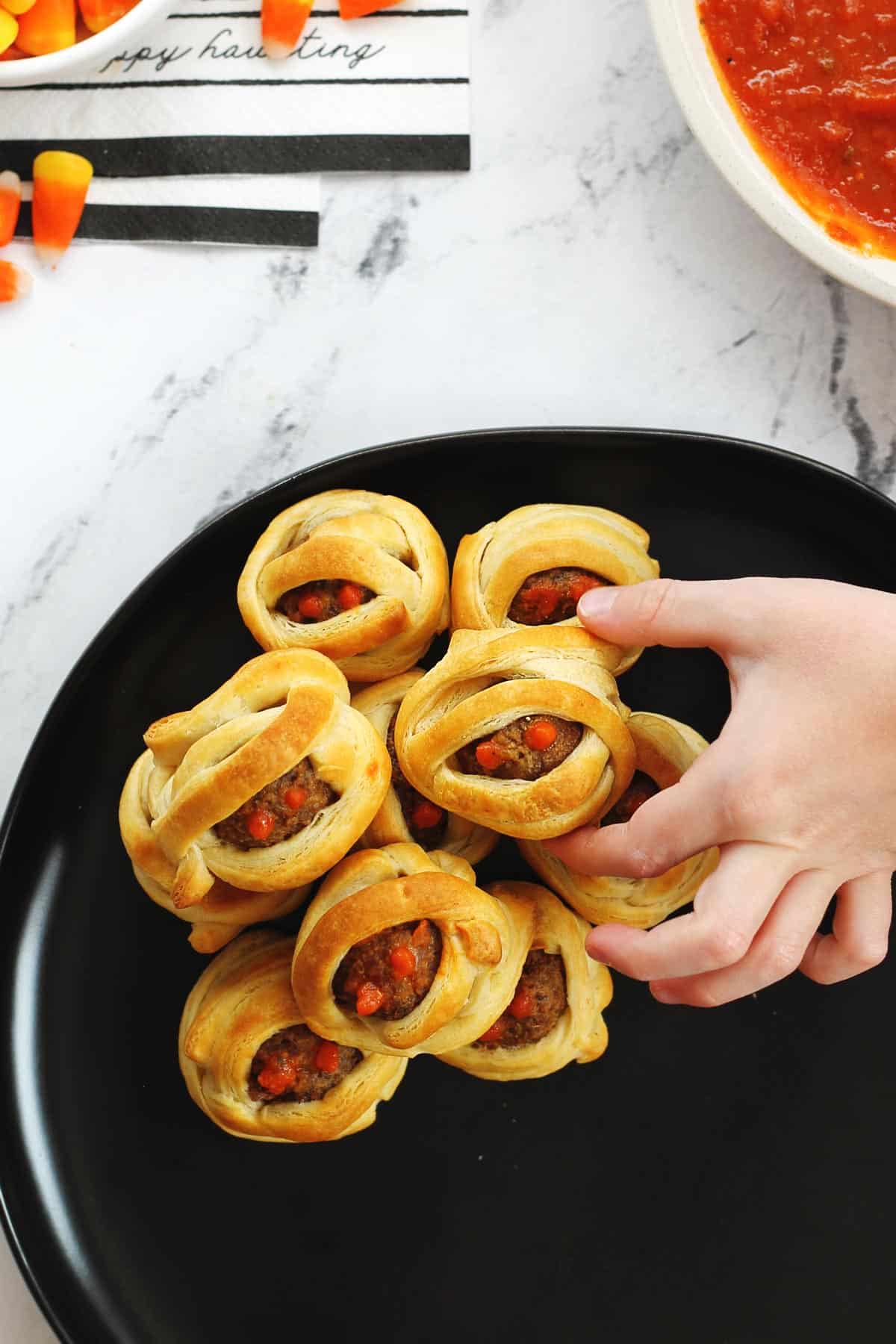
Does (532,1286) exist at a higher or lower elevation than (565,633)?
lower

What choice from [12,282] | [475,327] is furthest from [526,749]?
[12,282]

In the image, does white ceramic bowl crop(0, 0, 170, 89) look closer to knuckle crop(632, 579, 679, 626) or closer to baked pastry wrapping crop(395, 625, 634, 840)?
baked pastry wrapping crop(395, 625, 634, 840)

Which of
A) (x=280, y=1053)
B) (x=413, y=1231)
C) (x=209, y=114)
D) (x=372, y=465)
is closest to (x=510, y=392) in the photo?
(x=372, y=465)

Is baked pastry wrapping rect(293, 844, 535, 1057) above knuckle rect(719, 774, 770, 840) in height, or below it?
below

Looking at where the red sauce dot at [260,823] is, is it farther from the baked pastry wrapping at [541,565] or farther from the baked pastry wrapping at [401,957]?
the baked pastry wrapping at [541,565]

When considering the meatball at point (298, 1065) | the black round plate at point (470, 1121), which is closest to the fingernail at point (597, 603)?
the black round plate at point (470, 1121)

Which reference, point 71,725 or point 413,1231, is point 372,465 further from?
point 413,1231

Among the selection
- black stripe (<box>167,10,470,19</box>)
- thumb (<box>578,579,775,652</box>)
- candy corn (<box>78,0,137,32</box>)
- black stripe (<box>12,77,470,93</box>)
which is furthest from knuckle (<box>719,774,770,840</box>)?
candy corn (<box>78,0,137,32</box>)
